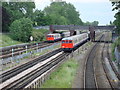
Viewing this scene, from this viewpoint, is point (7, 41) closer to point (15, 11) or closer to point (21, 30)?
point (21, 30)

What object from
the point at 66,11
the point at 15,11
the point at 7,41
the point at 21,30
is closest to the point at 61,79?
the point at 7,41

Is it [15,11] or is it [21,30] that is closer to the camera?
[21,30]

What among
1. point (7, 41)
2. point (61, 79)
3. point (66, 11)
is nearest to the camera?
point (61, 79)

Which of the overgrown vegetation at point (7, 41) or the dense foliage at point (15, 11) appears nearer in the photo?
the overgrown vegetation at point (7, 41)

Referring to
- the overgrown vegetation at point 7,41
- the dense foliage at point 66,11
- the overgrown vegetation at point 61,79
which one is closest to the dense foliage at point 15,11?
the overgrown vegetation at point 7,41

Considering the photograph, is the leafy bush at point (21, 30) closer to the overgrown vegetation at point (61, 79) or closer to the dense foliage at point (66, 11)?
the overgrown vegetation at point (61, 79)

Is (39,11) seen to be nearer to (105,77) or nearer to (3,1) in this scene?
(3,1)

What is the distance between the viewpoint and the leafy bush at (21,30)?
183ft

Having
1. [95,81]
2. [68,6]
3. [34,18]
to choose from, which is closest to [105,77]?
[95,81]

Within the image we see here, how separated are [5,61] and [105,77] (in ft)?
43.2

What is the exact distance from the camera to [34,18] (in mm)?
87250

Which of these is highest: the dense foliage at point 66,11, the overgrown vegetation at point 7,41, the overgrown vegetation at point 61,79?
the dense foliage at point 66,11

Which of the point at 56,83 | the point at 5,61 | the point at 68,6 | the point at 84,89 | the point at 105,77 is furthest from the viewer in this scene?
the point at 68,6

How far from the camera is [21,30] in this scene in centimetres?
5609
